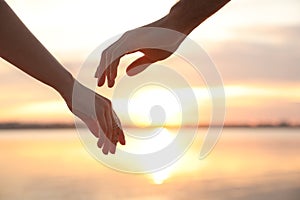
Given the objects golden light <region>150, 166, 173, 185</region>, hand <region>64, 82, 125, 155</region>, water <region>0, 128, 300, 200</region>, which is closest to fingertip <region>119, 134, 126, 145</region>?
hand <region>64, 82, 125, 155</region>

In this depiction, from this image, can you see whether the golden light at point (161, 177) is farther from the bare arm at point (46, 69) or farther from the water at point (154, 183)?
the bare arm at point (46, 69)

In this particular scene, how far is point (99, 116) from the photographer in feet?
6.38

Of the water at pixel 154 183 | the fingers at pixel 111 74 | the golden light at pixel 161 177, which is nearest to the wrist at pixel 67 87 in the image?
the fingers at pixel 111 74

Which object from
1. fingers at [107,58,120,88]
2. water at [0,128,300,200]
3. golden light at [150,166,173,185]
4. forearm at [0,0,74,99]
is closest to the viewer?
forearm at [0,0,74,99]

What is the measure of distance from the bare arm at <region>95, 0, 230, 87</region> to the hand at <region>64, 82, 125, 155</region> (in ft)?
0.26

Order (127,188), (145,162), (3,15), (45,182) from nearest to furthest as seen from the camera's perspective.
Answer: (3,15) → (145,162) → (127,188) → (45,182)

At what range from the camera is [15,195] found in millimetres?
8375

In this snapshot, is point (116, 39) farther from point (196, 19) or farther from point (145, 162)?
point (145, 162)

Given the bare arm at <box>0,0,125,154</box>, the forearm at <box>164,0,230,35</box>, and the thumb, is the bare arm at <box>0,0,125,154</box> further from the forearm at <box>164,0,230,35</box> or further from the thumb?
the forearm at <box>164,0,230,35</box>

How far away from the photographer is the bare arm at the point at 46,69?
191 cm

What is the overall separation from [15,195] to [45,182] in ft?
4.36

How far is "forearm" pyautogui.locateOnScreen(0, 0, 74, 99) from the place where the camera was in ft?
6.24

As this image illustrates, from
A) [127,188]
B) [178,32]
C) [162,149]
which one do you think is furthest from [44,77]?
[127,188]

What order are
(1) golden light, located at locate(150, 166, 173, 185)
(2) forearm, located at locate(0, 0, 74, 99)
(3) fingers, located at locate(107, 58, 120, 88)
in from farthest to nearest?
1. (1) golden light, located at locate(150, 166, 173, 185)
2. (3) fingers, located at locate(107, 58, 120, 88)
3. (2) forearm, located at locate(0, 0, 74, 99)
